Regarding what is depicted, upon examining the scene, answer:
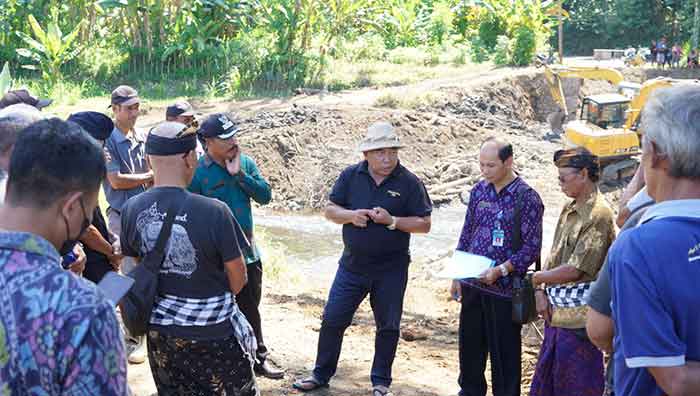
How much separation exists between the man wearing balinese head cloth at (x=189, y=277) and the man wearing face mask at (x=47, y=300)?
162 centimetres

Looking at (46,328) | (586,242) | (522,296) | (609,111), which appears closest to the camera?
(46,328)

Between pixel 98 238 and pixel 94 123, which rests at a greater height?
pixel 94 123

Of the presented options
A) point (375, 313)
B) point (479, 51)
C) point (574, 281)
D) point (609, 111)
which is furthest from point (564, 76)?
point (574, 281)

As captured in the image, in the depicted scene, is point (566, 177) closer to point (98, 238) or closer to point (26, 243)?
point (98, 238)

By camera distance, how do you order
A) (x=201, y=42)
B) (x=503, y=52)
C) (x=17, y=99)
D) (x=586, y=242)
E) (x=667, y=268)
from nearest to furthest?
(x=667, y=268) < (x=586, y=242) < (x=17, y=99) < (x=201, y=42) < (x=503, y=52)

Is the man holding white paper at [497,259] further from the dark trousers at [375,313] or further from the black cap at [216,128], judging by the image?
the black cap at [216,128]

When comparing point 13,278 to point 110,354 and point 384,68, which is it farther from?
point 384,68

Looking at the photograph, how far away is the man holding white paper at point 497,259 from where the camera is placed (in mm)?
5293

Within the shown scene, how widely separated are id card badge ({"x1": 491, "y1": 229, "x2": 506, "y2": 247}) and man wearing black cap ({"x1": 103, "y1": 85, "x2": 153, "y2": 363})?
7.97 ft

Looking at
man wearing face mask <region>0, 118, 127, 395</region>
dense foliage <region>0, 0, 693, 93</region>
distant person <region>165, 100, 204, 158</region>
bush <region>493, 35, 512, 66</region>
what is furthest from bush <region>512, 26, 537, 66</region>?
man wearing face mask <region>0, 118, 127, 395</region>

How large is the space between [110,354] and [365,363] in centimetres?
453

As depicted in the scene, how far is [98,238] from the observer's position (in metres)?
4.87

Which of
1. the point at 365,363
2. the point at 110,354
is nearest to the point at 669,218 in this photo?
the point at 110,354

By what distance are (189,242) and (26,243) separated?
176cm
